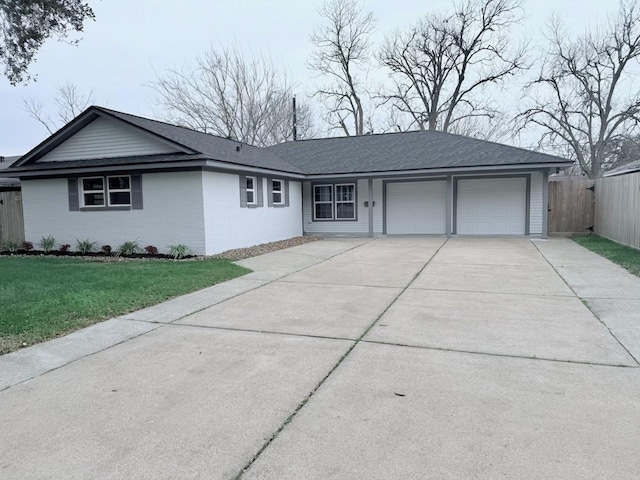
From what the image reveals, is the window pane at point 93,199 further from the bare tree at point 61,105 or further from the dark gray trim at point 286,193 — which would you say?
the bare tree at point 61,105

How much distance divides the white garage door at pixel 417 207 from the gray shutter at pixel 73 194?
10772 millimetres

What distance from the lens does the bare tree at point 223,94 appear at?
2709cm

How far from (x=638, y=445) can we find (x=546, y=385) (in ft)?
2.89

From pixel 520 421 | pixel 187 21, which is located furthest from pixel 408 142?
pixel 520 421

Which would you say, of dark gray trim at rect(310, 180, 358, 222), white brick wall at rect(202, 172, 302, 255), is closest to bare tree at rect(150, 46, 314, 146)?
dark gray trim at rect(310, 180, 358, 222)

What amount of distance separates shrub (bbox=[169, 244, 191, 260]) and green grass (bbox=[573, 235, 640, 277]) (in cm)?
1008

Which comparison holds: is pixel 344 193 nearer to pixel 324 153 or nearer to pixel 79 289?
pixel 324 153

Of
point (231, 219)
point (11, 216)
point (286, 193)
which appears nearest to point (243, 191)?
point (231, 219)

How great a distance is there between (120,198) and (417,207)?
10501 millimetres

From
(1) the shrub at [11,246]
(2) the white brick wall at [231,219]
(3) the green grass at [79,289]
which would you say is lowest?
(3) the green grass at [79,289]

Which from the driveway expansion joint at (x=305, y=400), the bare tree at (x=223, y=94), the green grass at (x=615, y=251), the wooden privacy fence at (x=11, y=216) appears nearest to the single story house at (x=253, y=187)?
the wooden privacy fence at (x=11, y=216)

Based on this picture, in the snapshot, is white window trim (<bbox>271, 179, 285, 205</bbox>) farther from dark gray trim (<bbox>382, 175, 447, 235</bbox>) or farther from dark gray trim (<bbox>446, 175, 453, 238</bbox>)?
dark gray trim (<bbox>446, 175, 453, 238</bbox>)

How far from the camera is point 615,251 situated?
36.2 ft

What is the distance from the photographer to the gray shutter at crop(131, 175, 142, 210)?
12.1 metres
